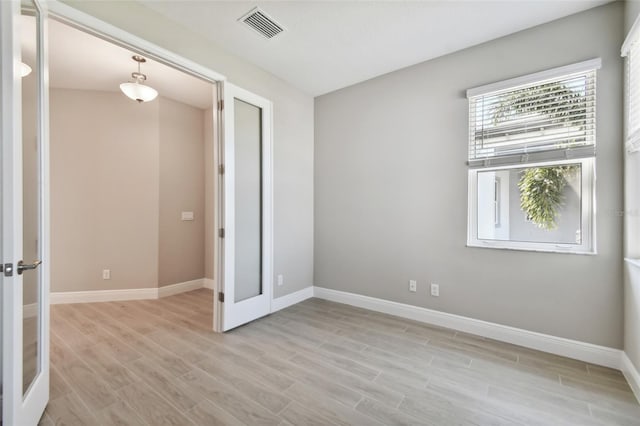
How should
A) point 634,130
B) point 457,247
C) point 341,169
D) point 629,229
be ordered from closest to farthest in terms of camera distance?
point 634,130
point 629,229
point 457,247
point 341,169

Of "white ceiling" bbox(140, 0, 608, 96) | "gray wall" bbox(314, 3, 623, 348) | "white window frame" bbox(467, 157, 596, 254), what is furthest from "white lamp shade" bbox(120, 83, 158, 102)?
"white window frame" bbox(467, 157, 596, 254)

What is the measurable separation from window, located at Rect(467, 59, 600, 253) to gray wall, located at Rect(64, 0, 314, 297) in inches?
82.4

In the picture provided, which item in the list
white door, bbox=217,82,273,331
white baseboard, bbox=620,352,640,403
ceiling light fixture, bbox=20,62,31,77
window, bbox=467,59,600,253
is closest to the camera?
ceiling light fixture, bbox=20,62,31,77

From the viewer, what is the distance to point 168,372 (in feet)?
6.92

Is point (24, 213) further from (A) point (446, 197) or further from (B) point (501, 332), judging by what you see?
(B) point (501, 332)

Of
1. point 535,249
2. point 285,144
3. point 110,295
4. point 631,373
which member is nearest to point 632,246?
point 535,249

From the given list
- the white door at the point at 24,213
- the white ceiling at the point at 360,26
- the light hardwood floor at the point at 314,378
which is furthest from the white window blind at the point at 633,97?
the white door at the point at 24,213

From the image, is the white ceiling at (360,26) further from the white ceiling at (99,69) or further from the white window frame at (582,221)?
the white window frame at (582,221)

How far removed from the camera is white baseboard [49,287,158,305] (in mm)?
3666

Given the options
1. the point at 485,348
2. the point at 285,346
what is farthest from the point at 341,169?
the point at 485,348

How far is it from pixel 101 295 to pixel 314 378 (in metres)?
3.49

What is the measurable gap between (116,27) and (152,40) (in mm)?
274

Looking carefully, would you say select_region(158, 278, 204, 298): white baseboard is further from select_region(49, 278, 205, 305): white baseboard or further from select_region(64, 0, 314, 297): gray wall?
select_region(64, 0, 314, 297): gray wall

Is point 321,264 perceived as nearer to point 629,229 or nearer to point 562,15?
point 629,229
